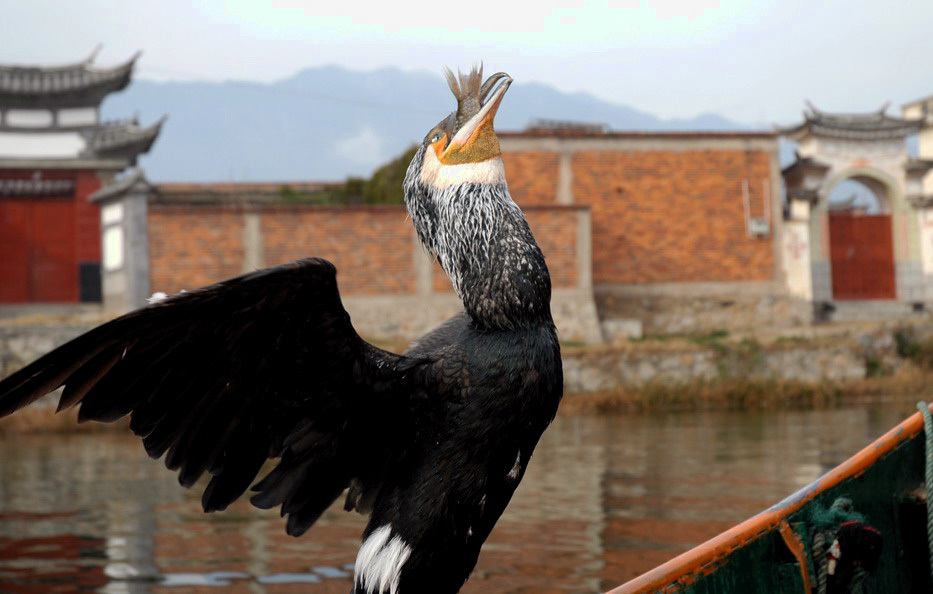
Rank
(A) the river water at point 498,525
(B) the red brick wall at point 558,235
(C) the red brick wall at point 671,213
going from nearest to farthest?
(A) the river water at point 498,525 < (B) the red brick wall at point 558,235 < (C) the red brick wall at point 671,213

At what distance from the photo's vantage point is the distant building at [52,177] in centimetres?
2173

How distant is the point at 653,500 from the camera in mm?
7777

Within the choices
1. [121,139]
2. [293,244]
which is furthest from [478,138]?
[121,139]

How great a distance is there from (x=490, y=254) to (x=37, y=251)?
849 inches

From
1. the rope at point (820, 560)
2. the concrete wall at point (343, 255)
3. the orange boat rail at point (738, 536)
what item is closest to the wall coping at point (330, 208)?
the concrete wall at point (343, 255)

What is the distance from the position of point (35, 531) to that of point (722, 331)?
1570 cm

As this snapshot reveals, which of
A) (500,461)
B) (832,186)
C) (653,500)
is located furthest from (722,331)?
(500,461)

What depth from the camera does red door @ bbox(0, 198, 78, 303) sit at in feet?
71.3

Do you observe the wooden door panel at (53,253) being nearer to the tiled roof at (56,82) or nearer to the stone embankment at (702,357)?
the tiled roof at (56,82)

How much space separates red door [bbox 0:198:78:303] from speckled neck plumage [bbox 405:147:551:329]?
68.4ft

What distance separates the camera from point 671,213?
70.6 feet

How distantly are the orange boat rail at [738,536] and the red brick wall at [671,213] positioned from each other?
17.6 metres

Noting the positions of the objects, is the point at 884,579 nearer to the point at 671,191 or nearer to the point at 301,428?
the point at 301,428

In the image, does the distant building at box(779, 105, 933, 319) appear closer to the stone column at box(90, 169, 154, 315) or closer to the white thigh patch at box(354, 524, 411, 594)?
the stone column at box(90, 169, 154, 315)
